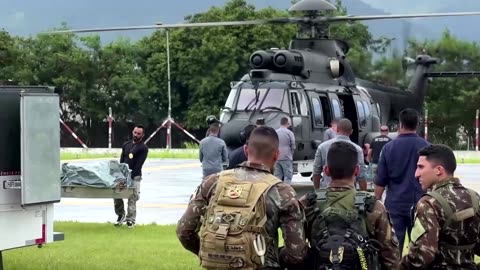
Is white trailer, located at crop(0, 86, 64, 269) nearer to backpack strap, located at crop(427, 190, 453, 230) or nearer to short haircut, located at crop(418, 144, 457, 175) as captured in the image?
short haircut, located at crop(418, 144, 457, 175)

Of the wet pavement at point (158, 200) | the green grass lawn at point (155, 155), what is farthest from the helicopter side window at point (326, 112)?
the green grass lawn at point (155, 155)

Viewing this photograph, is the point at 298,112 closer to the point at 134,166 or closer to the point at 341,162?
the point at 134,166

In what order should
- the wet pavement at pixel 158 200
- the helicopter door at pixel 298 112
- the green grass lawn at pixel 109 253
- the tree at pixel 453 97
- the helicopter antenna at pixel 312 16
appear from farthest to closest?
the tree at pixel 453 97
the helicopter door at pixel 298 112
the helicopter antenna at pixel 312 16
the wet pavement at pixel 158 200
the green grass lawn at pixel 109 253

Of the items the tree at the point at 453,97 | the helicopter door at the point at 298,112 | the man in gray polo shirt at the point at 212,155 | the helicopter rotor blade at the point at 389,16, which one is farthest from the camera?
the tree at the point at 453,97

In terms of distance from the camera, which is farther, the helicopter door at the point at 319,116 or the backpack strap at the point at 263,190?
the helicopter door at the point at 319,116

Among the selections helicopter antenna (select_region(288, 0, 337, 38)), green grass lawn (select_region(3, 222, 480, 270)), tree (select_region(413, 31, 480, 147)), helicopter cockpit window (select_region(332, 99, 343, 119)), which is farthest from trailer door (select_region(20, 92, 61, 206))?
tree (select_region(413, 31, 480, 147))

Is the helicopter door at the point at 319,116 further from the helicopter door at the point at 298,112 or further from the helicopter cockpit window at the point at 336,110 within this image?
the helicopter door at the point at 298,112

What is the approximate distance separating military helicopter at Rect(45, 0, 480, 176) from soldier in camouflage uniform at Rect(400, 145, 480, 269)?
10.7m

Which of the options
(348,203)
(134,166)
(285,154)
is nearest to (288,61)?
(285,154)

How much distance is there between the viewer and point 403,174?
24.3 ft

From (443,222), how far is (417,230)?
15 cm

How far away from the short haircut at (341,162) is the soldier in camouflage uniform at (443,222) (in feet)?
1.32

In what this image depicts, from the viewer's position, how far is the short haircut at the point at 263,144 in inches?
179

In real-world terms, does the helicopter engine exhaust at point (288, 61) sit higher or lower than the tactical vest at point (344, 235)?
higher
